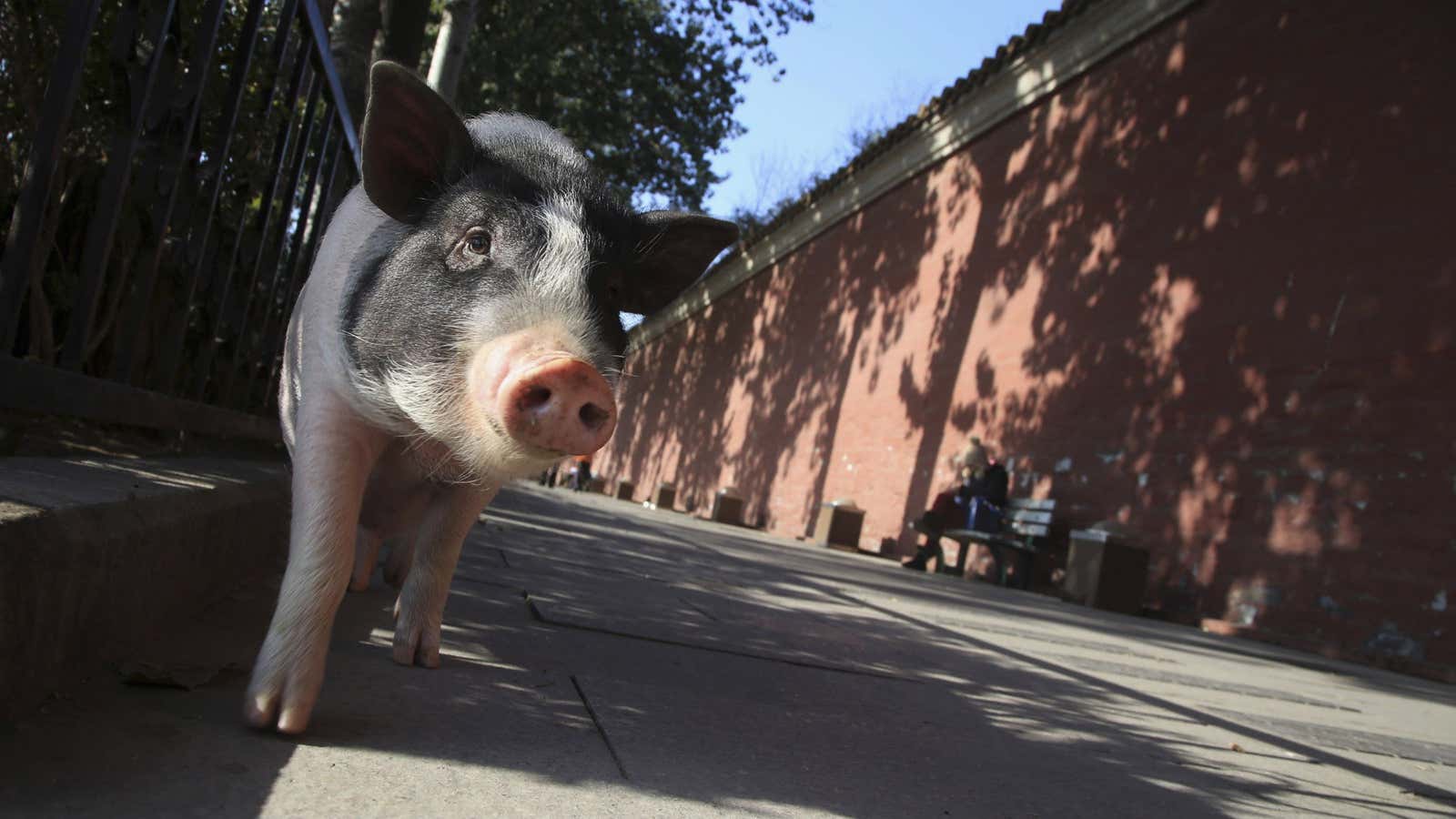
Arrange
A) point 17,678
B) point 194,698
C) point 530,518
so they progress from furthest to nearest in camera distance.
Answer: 1. point 530,518
2. point 194,698
3. point 17,678

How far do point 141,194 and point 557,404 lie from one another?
184 cm

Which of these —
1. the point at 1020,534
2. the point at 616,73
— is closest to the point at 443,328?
the point at 1020,534

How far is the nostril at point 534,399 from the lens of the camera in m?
1.84

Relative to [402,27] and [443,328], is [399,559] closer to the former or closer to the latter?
[443,328]

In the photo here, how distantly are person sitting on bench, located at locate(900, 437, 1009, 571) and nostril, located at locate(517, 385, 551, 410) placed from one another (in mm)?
10585

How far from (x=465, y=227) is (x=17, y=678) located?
1116 mm

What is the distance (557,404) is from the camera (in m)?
1.83

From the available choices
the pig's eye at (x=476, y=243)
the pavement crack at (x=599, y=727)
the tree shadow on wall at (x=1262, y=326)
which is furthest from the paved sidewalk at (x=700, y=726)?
the tree shadow on wall at (x=1262, y=326)

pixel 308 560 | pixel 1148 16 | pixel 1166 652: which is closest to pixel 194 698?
pixel 308 560

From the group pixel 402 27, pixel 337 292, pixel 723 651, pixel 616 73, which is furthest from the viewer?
pixel 616 73

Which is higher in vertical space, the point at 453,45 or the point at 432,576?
the point at 453,45

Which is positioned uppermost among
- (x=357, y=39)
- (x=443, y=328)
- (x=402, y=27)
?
(x=357, y=39)

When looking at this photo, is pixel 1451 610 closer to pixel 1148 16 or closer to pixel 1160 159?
pixel 1160 159

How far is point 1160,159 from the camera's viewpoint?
438 inches
